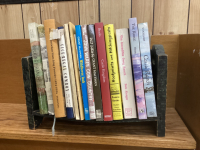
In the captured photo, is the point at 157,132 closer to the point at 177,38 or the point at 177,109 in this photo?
the point at 177,109

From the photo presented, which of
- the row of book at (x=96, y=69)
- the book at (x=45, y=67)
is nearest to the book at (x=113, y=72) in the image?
the row of book at (x=96, y=69)

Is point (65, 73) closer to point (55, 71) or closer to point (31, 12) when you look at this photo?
point (55, 71)

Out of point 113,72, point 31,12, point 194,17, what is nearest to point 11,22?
point 31,12

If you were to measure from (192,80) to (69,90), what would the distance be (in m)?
0.44

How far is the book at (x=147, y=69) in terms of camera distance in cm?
46

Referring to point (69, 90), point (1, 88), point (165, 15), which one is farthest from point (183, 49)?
point (1, 88)

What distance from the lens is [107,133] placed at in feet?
1.74

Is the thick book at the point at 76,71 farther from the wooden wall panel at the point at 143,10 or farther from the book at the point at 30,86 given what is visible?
the wooden wall panel at the point at 143,10

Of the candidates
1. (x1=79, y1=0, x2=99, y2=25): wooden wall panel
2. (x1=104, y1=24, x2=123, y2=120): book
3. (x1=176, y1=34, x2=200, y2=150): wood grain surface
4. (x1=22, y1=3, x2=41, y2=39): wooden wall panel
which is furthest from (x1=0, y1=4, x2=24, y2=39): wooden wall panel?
(x1=176, y1=34, x2=200, y2=150): wood grain surface

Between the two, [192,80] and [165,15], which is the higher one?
[165,15]

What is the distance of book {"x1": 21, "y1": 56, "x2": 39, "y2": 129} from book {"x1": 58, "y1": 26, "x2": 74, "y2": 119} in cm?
12

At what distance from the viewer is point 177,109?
695mm

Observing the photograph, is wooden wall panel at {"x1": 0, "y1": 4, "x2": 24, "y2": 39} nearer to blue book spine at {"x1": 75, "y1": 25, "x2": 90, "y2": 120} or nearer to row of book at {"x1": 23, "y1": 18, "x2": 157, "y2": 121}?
row of book at {"x1": 23, "y1": 18, "x2": 157, "y2": 121}

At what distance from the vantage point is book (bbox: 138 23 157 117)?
0.46 m
